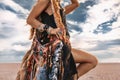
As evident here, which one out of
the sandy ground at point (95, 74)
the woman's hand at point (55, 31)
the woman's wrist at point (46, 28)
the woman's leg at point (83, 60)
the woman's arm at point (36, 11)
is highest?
the woman's arm at point (36, 11)

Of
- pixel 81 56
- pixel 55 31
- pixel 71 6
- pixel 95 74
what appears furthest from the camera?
pixel 95 74

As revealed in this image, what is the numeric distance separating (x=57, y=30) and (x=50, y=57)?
0.82 feet

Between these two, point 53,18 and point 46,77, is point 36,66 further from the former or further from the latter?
point 53,18

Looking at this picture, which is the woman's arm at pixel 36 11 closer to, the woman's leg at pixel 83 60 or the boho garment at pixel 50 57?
the boho garment at pixel 50 57

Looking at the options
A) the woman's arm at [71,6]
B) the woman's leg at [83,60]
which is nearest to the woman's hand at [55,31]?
the woman's leg at [83,60]

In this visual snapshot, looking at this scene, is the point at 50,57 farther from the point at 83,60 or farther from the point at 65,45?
the point at 83,60

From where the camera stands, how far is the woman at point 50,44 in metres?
4.18

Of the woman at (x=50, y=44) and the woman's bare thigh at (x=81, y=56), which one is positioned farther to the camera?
the woman's bare thigh at (x=81, y=56)

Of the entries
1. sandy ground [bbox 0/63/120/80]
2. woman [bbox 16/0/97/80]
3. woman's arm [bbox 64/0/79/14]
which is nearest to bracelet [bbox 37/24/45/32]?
woman [bbox 16/0/97/80]

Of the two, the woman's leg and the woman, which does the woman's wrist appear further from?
the woman's leg

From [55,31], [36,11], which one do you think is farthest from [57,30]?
[36,11]

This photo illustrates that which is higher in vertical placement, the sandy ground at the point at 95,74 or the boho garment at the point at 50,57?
the boho garment at the point at 50,57

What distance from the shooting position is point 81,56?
4.39 m

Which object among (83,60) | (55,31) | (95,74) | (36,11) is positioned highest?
(36,11)
